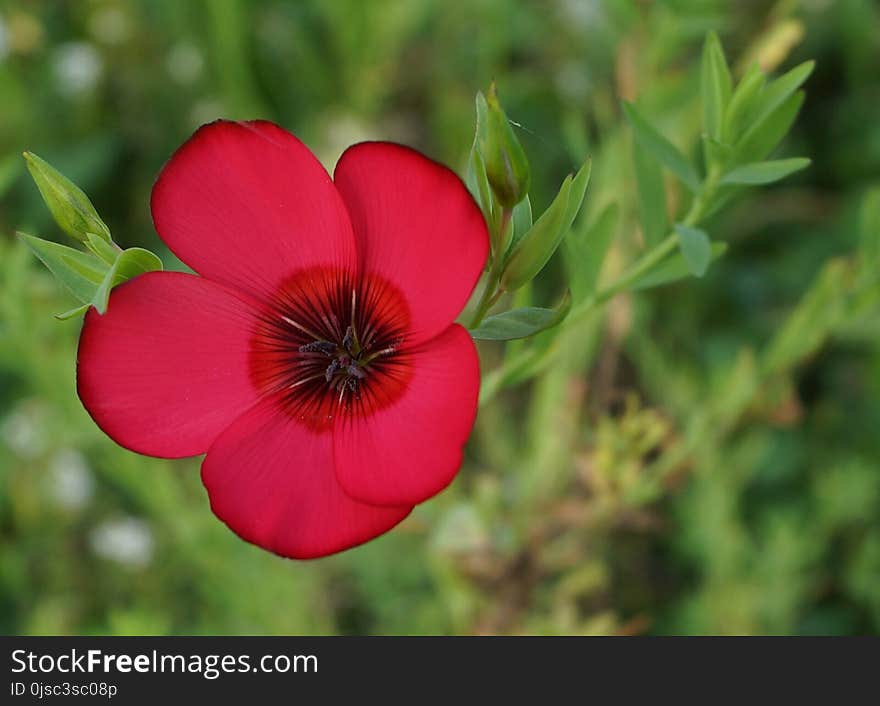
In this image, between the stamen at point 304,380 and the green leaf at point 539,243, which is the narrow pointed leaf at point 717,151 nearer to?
the green leaf at point 539,243

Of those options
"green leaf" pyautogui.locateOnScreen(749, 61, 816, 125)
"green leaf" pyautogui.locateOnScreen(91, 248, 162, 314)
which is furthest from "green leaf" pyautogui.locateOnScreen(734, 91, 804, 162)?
"green leaf" pyautogui.locateOnScreen(91, 248, 162, 314)

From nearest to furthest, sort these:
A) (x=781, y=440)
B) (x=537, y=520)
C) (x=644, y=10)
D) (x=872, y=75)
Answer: (x=537, y=520) < (x=644, y=10) < (x=781, y=440) < (x=872, y=75)

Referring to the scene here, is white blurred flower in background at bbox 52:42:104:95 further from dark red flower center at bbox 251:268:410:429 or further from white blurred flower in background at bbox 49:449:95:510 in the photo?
dark red flower center at bbox 251:268:410:429

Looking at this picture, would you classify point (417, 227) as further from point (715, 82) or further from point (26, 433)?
point (26, 433)

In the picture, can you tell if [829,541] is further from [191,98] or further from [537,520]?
[191,98]

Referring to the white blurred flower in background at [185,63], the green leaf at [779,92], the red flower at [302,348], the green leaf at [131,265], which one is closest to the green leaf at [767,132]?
the green leaf at [779,92]
